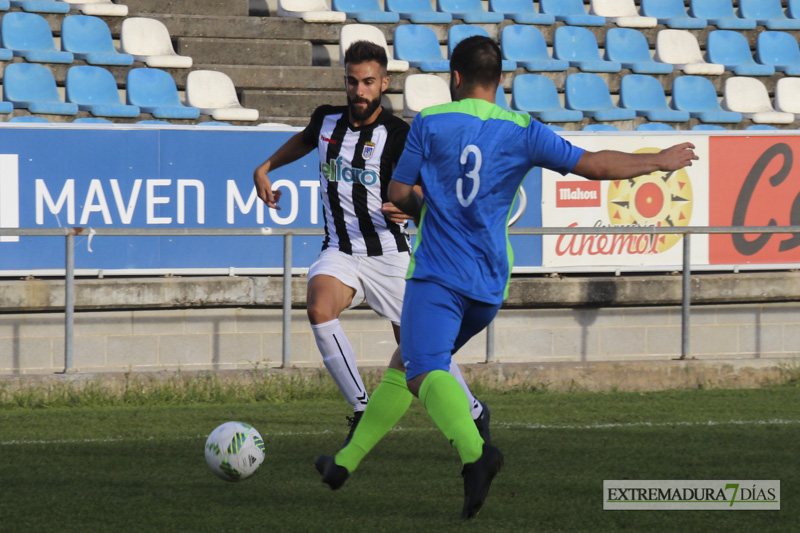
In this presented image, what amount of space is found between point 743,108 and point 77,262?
9264 millimetres

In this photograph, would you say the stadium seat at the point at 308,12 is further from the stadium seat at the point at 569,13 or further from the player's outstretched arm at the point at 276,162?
the player's outstretched arm at the point at 276,162

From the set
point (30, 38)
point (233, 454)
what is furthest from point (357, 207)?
point (30, 38)

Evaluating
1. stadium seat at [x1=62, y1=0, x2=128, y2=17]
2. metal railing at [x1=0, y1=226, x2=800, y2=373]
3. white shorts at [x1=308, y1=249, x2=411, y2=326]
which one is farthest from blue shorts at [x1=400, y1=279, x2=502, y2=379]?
stadium seat at [x1=62, y1=0, x2=128, y2=17]

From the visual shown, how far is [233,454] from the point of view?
5.05m

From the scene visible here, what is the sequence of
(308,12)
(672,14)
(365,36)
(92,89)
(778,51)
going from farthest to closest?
(672,14)
(778,51)
(308,12)
(365,36)
(92,89)

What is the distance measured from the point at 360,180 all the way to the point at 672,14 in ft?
38.2

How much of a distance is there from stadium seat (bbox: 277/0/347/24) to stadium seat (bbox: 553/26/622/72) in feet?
9.39

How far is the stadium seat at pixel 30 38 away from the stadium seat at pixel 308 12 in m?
2.93

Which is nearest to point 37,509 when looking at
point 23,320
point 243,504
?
point 243,504

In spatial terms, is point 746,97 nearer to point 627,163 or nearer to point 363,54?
point 363,54

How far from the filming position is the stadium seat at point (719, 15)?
16453mm

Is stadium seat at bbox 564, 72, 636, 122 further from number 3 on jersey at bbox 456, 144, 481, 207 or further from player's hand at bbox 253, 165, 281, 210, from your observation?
number 3 on jersey at bbox 456, 144, 481, 207

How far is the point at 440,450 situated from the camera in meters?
6.07

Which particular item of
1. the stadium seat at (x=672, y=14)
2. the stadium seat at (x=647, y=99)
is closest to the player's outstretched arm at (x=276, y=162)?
the stadium seat at (x=647, y=99)
